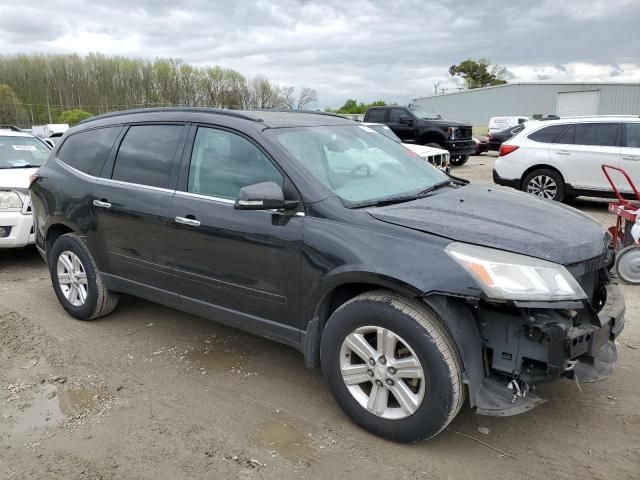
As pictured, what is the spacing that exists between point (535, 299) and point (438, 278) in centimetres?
44

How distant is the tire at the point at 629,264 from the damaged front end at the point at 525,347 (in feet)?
10.6

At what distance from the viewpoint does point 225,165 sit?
11.5 feet

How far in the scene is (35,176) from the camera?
16.0 ft

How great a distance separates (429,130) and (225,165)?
13.7 metres

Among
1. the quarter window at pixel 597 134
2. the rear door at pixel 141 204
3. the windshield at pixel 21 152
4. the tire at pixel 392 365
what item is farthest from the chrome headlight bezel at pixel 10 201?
the quarter window at pixel 597 134

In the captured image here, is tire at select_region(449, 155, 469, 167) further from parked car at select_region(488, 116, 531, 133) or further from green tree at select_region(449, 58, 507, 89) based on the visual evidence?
green tree at select_region(449, 58, 507, 89)

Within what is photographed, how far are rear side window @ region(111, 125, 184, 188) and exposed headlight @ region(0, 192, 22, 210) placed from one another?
9.11ft

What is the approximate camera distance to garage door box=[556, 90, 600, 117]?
43.5 m

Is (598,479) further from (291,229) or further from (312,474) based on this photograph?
(291,229)

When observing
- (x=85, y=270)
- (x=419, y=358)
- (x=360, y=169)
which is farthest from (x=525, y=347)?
(x=85, y=270)

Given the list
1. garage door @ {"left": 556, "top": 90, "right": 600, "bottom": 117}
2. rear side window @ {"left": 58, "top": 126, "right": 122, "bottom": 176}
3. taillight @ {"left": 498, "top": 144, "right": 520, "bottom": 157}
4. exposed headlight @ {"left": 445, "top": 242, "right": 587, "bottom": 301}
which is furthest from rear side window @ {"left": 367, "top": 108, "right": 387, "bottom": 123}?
garage door @ {"left": 556, "top": 90, "right": 600, "bottom": 117}

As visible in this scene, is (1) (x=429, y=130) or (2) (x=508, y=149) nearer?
(2) (x=508, y=149)

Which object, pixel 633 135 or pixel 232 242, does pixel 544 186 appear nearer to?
pixel 633 135

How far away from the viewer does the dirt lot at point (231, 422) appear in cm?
270
